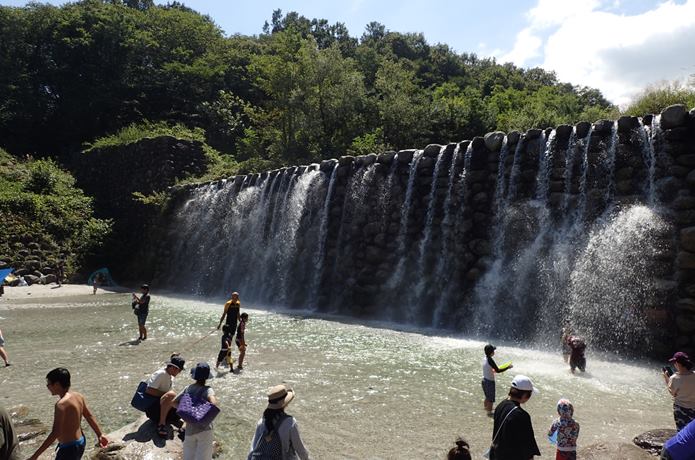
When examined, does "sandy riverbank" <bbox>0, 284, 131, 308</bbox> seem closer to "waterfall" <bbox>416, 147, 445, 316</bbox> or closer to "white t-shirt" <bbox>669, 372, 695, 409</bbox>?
"waterfall" <bbox>416, 147, 445, 316</bbox>

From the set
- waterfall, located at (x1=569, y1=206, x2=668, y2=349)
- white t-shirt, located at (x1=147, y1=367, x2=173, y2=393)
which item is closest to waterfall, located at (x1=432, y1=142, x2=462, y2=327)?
waterfall, located at (x1=569, y1=206, x2=668, y2=349)

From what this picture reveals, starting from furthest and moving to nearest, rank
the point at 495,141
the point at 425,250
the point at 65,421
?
the point at 425,250
the point at 495,141
the point at 65,421

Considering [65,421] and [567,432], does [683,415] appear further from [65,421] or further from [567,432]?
[65,421]

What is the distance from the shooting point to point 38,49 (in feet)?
151

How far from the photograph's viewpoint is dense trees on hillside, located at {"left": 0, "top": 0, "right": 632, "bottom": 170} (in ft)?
100

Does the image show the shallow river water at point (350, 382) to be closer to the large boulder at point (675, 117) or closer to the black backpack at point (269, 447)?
the black backpack at point (269, 447)

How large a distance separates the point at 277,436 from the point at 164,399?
2.59 meters

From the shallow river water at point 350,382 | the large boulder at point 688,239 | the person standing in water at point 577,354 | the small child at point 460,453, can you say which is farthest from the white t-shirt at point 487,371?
the large boulder at point 688,239

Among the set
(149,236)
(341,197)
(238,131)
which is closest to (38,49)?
(238,131)

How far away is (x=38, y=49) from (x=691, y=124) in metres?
52.7

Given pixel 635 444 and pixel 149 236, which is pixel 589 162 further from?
pixel 149 236

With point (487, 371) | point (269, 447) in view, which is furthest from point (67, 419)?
point (487, 371)

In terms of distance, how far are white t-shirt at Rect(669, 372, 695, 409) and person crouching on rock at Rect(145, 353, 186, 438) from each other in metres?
5.64

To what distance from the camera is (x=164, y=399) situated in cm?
574
